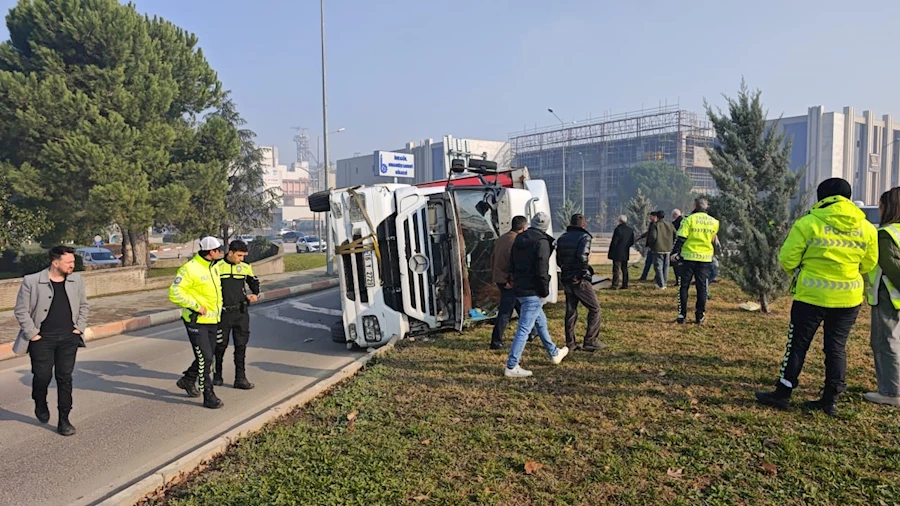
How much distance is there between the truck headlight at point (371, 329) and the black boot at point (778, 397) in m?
4.64

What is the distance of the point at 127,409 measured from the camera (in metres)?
6.00

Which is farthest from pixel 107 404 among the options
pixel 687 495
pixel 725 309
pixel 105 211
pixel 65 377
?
pixel 105 211

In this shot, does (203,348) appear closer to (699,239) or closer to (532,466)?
(532,466)

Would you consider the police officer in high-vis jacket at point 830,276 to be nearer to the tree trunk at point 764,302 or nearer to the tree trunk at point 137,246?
the tree trunk at point 764,302

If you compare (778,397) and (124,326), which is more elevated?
(778,397)

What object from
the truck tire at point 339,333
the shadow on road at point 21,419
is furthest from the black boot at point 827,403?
the shadow on road at point 21,419

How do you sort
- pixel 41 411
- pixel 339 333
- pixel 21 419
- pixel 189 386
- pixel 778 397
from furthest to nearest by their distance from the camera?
pixel 339 333
pixel 189 386
pixel 21 419
pixel 41 411
pixel 778 397

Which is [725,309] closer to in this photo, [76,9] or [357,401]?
[357,401]

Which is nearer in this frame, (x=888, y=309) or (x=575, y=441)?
(x=575, y=441)

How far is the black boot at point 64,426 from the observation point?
17.3 feet

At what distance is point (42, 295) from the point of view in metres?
5.16

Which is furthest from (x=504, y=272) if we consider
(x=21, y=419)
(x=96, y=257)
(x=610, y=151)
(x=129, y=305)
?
(x=610, y=151)

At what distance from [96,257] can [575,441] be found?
1066 inches

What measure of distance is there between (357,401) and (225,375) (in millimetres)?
2497
